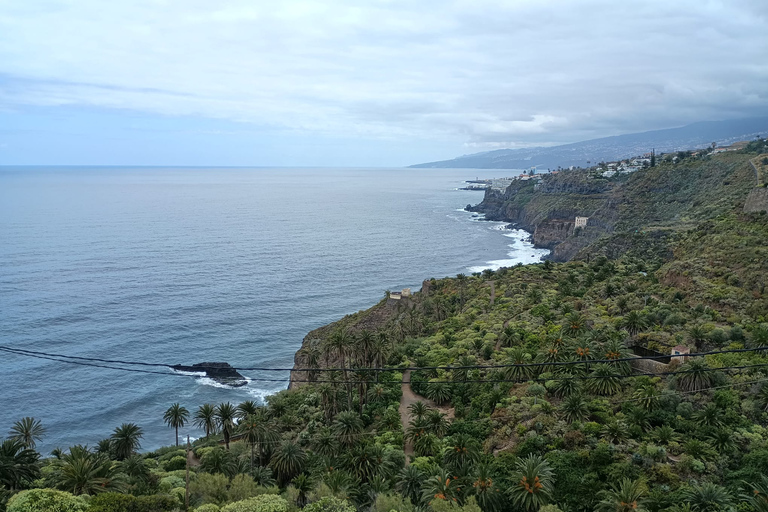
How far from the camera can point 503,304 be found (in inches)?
2576

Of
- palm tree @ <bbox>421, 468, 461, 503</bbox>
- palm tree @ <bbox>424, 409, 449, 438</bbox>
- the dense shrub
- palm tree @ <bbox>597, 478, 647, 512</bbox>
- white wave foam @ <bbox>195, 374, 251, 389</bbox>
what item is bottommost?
white wave foam @ <bbox>195, 374, 251, 389</bbox>

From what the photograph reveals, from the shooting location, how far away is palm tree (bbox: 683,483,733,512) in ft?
75.8

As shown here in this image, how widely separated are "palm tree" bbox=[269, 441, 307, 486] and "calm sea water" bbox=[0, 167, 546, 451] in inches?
845

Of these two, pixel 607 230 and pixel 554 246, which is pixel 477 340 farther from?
pixel 554 246

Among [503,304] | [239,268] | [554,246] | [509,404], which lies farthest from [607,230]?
[509,404]

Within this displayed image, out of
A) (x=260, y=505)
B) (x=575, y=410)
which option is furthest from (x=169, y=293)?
(x=575, y=410)

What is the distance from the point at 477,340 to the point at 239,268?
7130cm

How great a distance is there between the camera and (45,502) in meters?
22.5

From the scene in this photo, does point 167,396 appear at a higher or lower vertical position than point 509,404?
lower

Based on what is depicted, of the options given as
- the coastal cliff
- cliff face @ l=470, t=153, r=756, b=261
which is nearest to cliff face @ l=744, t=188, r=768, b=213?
cliff face @ l=470, t=153, r=756, b=261

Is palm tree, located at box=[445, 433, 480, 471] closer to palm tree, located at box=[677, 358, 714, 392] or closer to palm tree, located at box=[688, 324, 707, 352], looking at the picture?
palm tree, located at box=[677, 358, 714, 392]

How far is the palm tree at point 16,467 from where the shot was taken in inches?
1167

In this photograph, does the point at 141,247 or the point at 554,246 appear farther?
the point at 554,246

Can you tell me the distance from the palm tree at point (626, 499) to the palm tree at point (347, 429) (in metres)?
18.4
